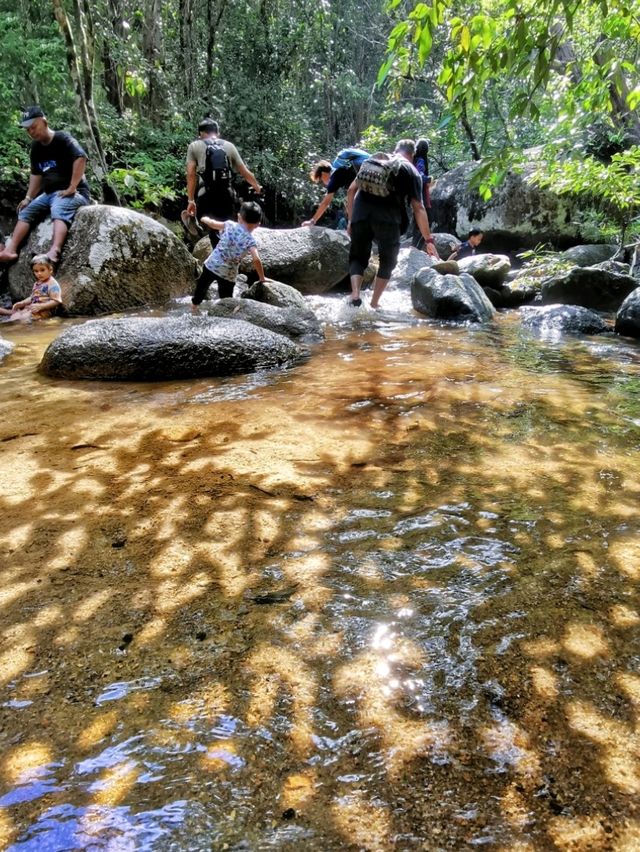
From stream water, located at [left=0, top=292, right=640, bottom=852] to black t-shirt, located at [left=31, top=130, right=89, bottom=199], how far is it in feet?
19.3

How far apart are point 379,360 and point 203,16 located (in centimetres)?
1506

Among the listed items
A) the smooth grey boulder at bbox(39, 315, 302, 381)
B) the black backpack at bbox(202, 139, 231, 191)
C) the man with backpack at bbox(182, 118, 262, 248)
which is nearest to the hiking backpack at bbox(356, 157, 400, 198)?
the man with backpack at bbox(182, 118, 262, 248)

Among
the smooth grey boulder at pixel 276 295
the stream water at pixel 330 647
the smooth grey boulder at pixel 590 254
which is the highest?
the smooth grey boulder at pixel 590 254

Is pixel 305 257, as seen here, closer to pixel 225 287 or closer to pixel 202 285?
pixel 225 287

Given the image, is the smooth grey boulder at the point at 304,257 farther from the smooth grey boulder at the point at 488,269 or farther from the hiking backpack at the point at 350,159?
the smooth grey boulder at the point at 488,269

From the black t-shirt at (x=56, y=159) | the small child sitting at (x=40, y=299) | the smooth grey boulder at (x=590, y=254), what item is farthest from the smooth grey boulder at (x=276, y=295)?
the smooth grey boulder at (x=590, y=254)

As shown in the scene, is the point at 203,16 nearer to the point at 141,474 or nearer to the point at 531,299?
the point at 531,299

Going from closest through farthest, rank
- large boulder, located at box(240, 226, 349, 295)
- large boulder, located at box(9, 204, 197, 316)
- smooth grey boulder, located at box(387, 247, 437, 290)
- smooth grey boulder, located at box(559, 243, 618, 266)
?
large boulder, located at box(9, 204, 197, 316) < large boulder, located at box(240, 226, 349, 295) < smooth grey boulder, located at box(387, 247, 437, 290) < smooth grey boulder, located at box(559, 243, 618, 266)

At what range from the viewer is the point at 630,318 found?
6.44m

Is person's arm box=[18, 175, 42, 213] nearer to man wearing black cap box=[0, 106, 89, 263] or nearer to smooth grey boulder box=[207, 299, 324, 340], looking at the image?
man wearing black cap box=[0, 106, 89, 263]

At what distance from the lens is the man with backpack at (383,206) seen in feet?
21.3

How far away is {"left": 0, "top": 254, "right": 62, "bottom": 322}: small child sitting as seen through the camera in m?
6.90

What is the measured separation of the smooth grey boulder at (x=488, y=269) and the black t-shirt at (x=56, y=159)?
6.06 meters

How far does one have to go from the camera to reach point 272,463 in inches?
104
